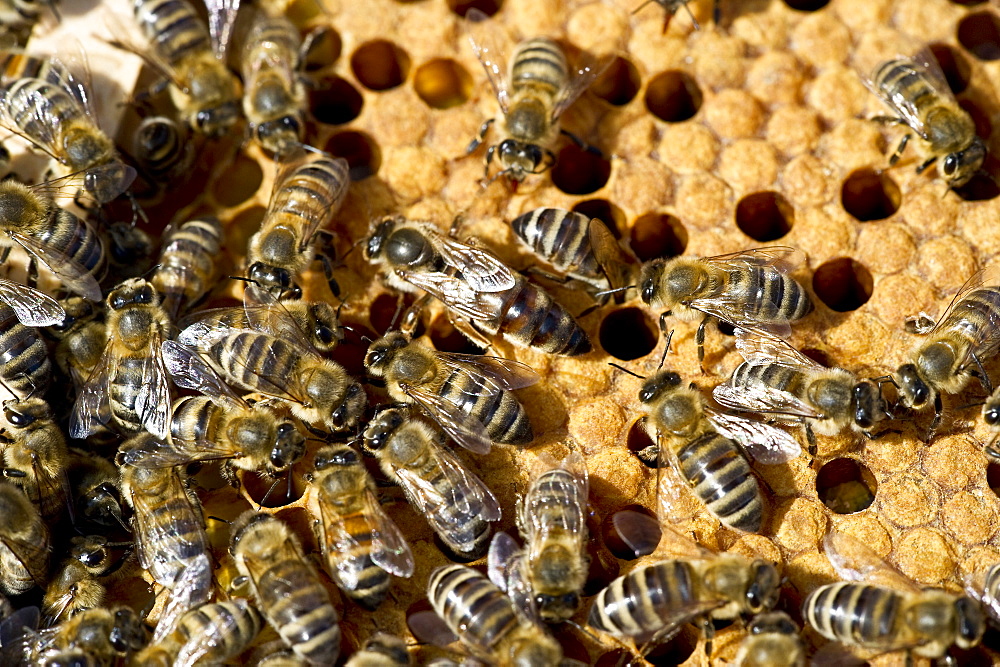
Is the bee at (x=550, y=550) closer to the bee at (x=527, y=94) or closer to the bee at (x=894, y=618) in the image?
the bee at (x=894, y=618)

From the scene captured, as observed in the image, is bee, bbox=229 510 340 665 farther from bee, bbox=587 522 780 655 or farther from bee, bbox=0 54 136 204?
bee, bbox=0 54 136 204

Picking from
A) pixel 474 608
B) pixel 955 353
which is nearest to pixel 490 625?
pixel 474 608

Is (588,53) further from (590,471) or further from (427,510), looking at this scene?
(427,510)

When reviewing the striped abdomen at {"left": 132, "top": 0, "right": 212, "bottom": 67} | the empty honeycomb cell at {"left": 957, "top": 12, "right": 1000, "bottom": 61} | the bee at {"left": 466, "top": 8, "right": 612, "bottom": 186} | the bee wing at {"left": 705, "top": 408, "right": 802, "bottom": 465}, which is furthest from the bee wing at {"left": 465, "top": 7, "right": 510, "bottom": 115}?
the empty honeycomb cell at {"left": 957, "top": 12, "right": 1000, "bottom": 61}

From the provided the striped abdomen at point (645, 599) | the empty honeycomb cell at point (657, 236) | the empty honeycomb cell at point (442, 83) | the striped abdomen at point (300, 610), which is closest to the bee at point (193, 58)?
the empty honeycomb cell at point (442, 83)

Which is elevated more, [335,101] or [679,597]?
[335,101]

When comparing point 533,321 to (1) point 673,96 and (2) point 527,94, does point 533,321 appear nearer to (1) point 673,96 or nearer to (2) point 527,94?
(2) point 527,94
